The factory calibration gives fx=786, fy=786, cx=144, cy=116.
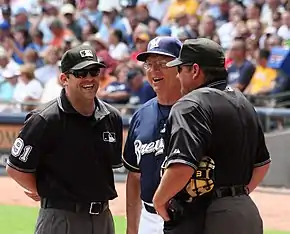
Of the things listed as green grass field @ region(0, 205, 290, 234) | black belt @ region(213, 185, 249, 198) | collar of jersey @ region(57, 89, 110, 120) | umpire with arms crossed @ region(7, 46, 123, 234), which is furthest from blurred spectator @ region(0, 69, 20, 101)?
black belt @ region(213, 185, 249, 198)

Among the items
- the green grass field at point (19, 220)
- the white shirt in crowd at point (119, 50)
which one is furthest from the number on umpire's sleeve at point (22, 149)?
the white shirt in crowd at point (119, 50)

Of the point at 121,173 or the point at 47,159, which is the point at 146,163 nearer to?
the point at 47,159

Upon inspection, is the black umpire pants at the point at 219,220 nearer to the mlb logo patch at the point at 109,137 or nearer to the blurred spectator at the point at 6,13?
the mlb logo patch at the point at 109,137

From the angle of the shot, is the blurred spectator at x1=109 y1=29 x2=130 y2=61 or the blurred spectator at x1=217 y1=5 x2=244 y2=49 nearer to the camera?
the blurred spectator at x1=217 y1=5 x2=244 y2=49

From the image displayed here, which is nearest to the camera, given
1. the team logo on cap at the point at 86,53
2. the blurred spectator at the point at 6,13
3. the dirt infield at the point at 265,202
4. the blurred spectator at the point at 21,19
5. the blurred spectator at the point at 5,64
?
the team logo on cap at the point at 86,53

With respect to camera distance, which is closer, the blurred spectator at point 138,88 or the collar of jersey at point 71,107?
the collar of jersey at point 71,107

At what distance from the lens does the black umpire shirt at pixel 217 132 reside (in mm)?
3816

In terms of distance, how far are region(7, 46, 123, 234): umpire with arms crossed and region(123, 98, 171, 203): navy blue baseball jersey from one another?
0.57 feet

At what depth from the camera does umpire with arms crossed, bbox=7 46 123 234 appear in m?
4.62

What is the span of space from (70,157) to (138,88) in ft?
23.0

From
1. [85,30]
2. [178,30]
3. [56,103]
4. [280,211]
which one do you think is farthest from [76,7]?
[56,103]

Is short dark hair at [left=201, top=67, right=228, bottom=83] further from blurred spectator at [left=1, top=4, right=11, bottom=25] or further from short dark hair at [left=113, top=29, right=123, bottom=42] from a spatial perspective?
blurred spectator at [left=1, top=4, right=11, bottom=25]

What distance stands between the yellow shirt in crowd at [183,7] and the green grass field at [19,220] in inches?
233

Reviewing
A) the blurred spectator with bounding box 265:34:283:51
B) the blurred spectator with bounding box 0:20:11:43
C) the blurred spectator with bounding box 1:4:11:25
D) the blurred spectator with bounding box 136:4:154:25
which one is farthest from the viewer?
the blurred spectator with bounding box 1:4:11:25
